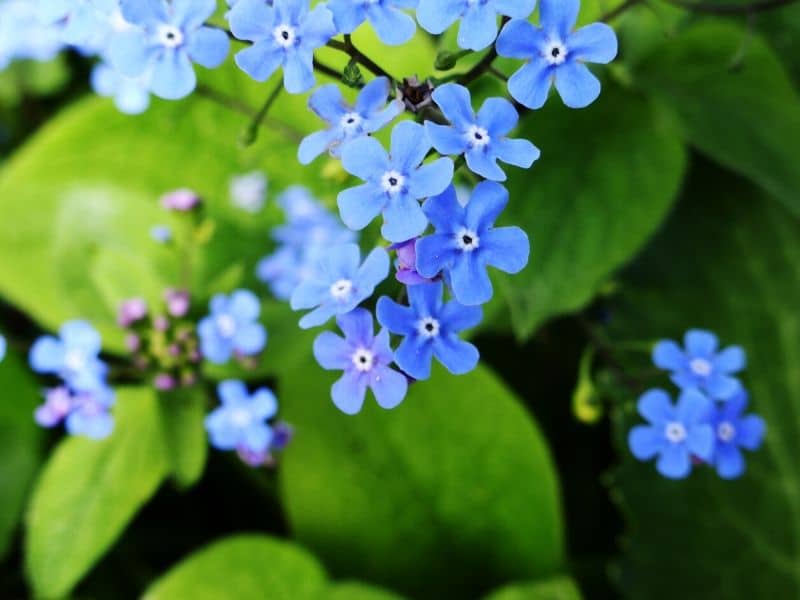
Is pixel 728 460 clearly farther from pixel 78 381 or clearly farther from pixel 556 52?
pixel 78 381

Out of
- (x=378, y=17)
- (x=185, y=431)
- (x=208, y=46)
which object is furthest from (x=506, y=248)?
(x=185, y=431)

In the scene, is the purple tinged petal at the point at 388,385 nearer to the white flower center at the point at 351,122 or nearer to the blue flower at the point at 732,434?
the white flower center at the point at 351,122

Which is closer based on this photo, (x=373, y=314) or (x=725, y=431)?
(x=373, y=314)

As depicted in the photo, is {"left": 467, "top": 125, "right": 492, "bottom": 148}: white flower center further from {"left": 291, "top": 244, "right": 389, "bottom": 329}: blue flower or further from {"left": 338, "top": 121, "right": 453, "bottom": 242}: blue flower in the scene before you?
{"left": 291, "top": 244, "right": 389, "bottom": 329}: blue flower

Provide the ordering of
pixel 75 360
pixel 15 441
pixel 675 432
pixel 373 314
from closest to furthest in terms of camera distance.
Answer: pixel 373 314
pixel 675 432
pixel 75 360
pixel 15 441

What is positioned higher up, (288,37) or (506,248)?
(288,37)

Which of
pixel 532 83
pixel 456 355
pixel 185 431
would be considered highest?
pixel 532 83

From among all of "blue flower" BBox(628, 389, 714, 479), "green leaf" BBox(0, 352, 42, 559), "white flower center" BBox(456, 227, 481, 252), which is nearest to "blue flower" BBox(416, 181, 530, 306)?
"white flower center" BBox(456, 227, 481, 252)

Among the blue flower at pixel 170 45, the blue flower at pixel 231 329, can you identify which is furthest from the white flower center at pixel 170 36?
the blue flower at pixel 231 329
